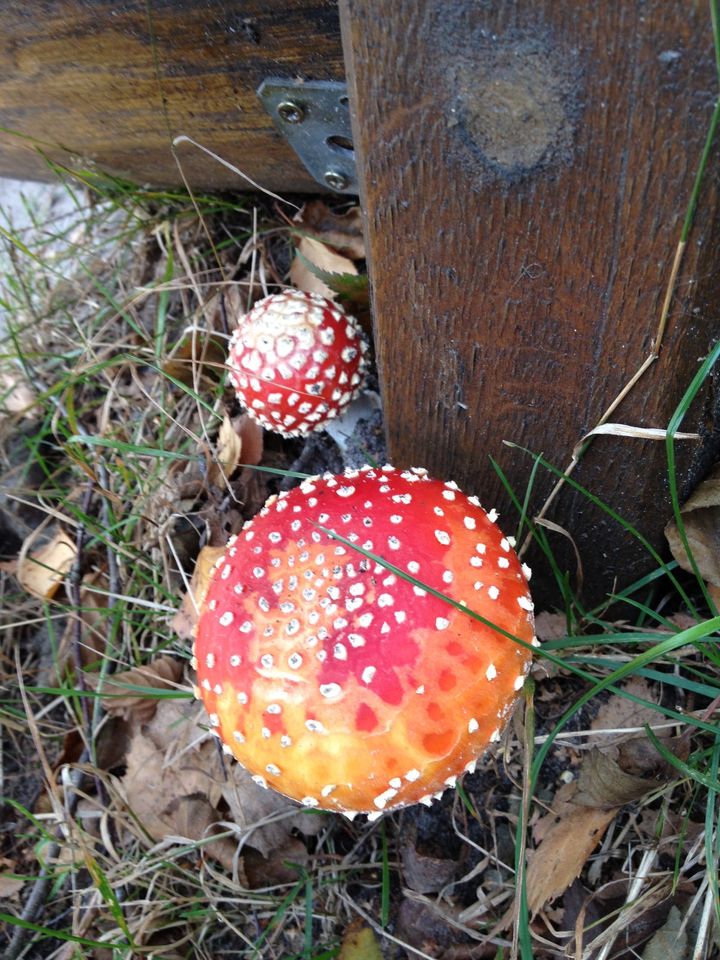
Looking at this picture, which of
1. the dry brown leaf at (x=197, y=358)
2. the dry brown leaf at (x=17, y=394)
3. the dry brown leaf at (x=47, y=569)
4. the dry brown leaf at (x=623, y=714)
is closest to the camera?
the dry brown leaf at (x=623, y=714)

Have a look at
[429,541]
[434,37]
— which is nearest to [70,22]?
[434,37]

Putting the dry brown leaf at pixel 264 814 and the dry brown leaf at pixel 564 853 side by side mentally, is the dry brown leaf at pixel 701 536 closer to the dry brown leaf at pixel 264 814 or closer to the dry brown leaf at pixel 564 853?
the dry brown leaf at pixel 564 853

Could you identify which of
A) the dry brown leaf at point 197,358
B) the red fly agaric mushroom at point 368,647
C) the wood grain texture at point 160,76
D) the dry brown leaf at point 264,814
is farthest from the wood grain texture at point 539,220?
the dry brown leaf at point 264,814

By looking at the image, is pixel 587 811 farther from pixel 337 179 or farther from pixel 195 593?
pixel 337 179

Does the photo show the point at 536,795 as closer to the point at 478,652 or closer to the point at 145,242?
the point at 478,652

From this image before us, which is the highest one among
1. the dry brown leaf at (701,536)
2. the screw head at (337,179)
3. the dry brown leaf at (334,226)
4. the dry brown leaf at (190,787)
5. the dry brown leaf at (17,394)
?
the screw head at (337,179)

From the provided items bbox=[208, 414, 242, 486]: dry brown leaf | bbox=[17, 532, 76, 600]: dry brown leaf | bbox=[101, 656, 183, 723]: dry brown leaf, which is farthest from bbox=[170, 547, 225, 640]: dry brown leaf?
bbox=[17, 532, 76, 600]: dry brown leaf

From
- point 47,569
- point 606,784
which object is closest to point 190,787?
point 47,569

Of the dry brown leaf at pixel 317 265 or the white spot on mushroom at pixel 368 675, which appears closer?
the white spot on mushroom at pixel 368 675
